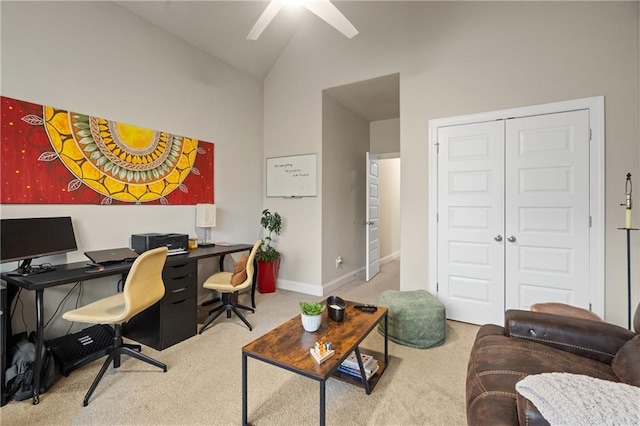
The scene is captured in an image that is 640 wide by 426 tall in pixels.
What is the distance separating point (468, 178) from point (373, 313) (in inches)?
72.4

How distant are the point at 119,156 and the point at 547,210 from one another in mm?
4076

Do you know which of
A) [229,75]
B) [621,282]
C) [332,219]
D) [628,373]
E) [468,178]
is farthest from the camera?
[332,219]

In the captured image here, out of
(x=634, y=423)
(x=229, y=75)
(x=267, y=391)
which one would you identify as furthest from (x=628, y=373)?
(x=229, y=75)

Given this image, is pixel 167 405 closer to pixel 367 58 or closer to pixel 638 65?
pixel 367 58

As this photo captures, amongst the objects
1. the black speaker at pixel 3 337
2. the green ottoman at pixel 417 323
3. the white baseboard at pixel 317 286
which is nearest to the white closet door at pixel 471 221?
the green ottoman at pixel 417 323

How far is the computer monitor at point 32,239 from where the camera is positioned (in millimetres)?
1981

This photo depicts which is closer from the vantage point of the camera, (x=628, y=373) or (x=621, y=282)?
(x=628, y=373)

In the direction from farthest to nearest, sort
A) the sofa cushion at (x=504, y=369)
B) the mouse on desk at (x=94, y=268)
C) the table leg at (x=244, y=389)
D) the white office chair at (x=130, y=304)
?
1. the mouse on desk at (x=94, y=268)
2. the white office chair at (x=130, y=304)
3. the table leg at (x=244, y=389)
4. the sofa cushion at (x=504, y=369)

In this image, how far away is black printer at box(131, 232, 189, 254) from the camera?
272 cm

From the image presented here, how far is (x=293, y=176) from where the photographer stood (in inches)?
167

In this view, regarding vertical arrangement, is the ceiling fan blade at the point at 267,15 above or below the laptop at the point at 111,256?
above

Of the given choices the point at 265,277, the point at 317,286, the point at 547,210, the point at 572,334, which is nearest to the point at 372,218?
the point at 317,286

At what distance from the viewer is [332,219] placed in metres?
4.37

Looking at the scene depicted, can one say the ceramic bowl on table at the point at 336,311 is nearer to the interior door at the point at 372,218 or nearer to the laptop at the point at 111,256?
the laptop at the point at 111,256
